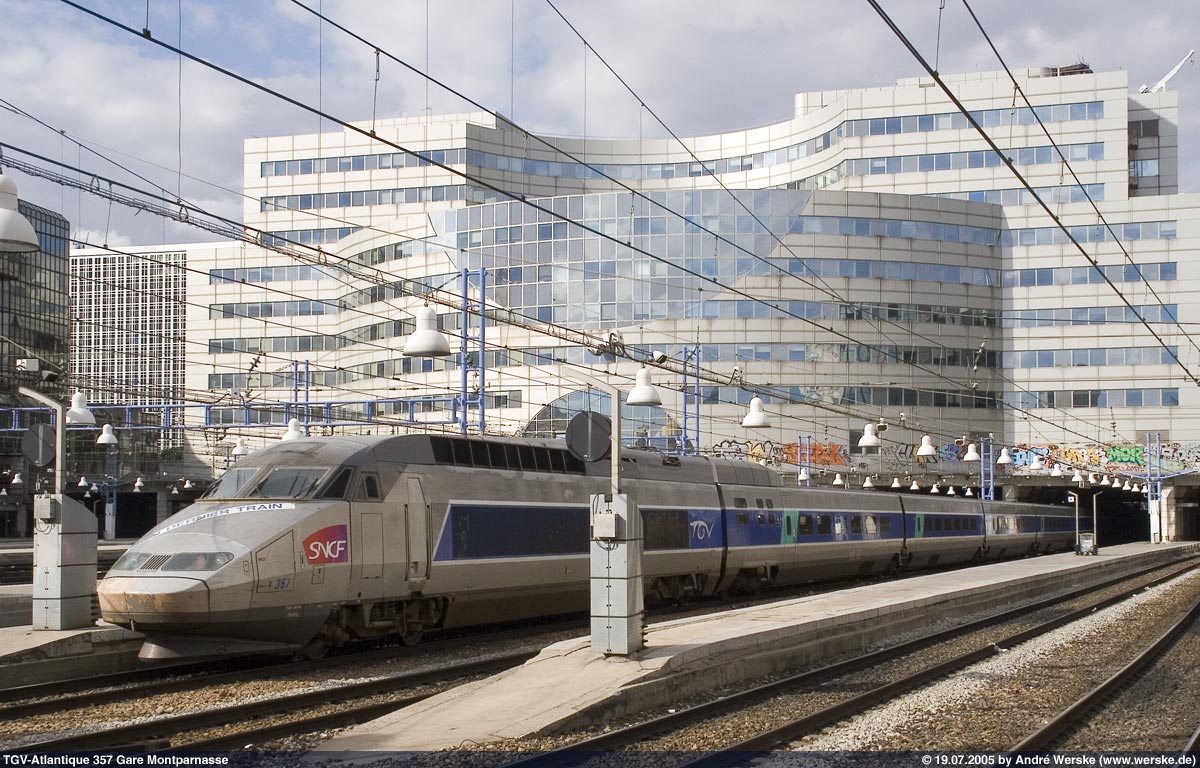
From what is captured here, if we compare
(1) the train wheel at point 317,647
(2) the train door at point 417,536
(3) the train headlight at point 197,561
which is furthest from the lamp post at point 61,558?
(2) the train door at point 417,536

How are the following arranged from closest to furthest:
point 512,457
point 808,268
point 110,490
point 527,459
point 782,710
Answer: point 782,710 < point 512,457 < point 527,459 < point 808,268 < point 110,490

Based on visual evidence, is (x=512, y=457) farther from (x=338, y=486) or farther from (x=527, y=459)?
(x=338, y=486)

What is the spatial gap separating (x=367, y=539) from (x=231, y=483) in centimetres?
220

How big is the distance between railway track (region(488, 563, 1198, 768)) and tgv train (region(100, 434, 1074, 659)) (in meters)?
5.86

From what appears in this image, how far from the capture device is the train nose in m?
15.2

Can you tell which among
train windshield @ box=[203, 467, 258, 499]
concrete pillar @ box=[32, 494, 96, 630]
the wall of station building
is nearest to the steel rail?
train windshield @ box=[203, 467, 258, 499]

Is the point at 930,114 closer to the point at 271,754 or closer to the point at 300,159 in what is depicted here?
the point at 300,159

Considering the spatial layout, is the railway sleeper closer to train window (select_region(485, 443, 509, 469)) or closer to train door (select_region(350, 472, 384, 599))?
train window (select_region(485, 443, 509, 469))

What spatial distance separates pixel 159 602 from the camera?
15.3 metres

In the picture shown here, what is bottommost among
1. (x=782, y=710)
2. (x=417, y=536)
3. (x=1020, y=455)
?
(x=782, y=710)

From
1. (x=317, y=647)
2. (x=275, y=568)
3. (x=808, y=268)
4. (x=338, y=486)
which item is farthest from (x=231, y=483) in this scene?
(x=808, y=268)

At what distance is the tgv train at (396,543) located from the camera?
51.8ft

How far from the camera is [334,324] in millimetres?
81125

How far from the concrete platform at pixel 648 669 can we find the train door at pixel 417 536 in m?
3.51
